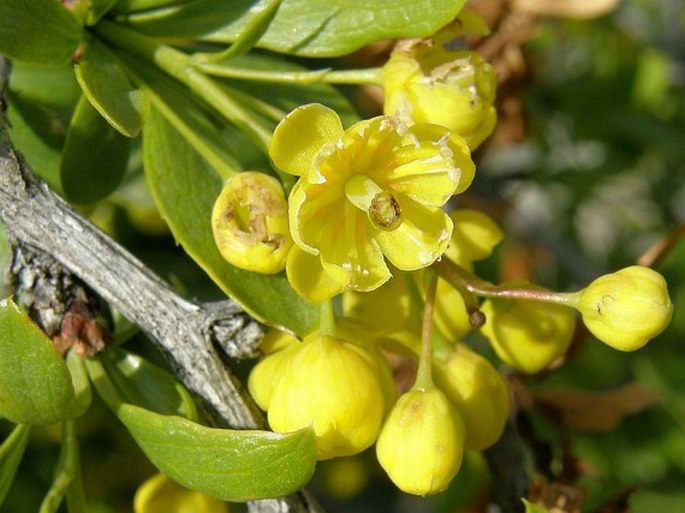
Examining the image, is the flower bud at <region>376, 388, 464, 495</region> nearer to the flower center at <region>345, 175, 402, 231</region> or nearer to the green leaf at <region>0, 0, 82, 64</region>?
the flower center at <region>345, 175, 402, 231</region>

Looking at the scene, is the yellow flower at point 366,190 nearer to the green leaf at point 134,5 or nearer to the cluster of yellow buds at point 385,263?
the cluster of yellow buds at point 385,263

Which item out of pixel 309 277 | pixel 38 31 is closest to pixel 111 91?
pixel 38 31

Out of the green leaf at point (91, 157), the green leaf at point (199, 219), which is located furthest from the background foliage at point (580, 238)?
the green leaf at point (199, 219)

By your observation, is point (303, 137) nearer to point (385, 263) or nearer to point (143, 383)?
point (385, 263)

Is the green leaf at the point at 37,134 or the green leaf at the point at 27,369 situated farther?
the green leaf at the point at 37,134

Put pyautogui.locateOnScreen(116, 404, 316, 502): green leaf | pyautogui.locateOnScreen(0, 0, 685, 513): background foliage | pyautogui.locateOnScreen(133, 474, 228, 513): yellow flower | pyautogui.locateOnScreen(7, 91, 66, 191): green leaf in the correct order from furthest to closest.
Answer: pyautogui.locateOnScreen(0, 0, 685, 513): background foliage → pyautogui.locateOnScreen(7, 91, 66, 191): green leaf → pyautogui.locateOnScreen(133, 474, 228, 513): yellow flower → pyautogui.locateOnScreen(116, 404, 316, 502): green leaf

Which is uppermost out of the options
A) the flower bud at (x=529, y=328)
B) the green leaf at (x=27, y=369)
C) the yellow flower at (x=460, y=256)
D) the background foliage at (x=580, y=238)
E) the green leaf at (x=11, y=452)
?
the green leaf at (x=27, y=369)

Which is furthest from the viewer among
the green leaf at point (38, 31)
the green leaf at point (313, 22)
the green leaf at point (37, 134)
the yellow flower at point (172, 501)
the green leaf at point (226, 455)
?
the green leaf at point (37, 134)

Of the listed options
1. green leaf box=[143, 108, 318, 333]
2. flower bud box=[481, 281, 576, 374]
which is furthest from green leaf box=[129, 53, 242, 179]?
flower bud box=[481, 281, 576, 374]
